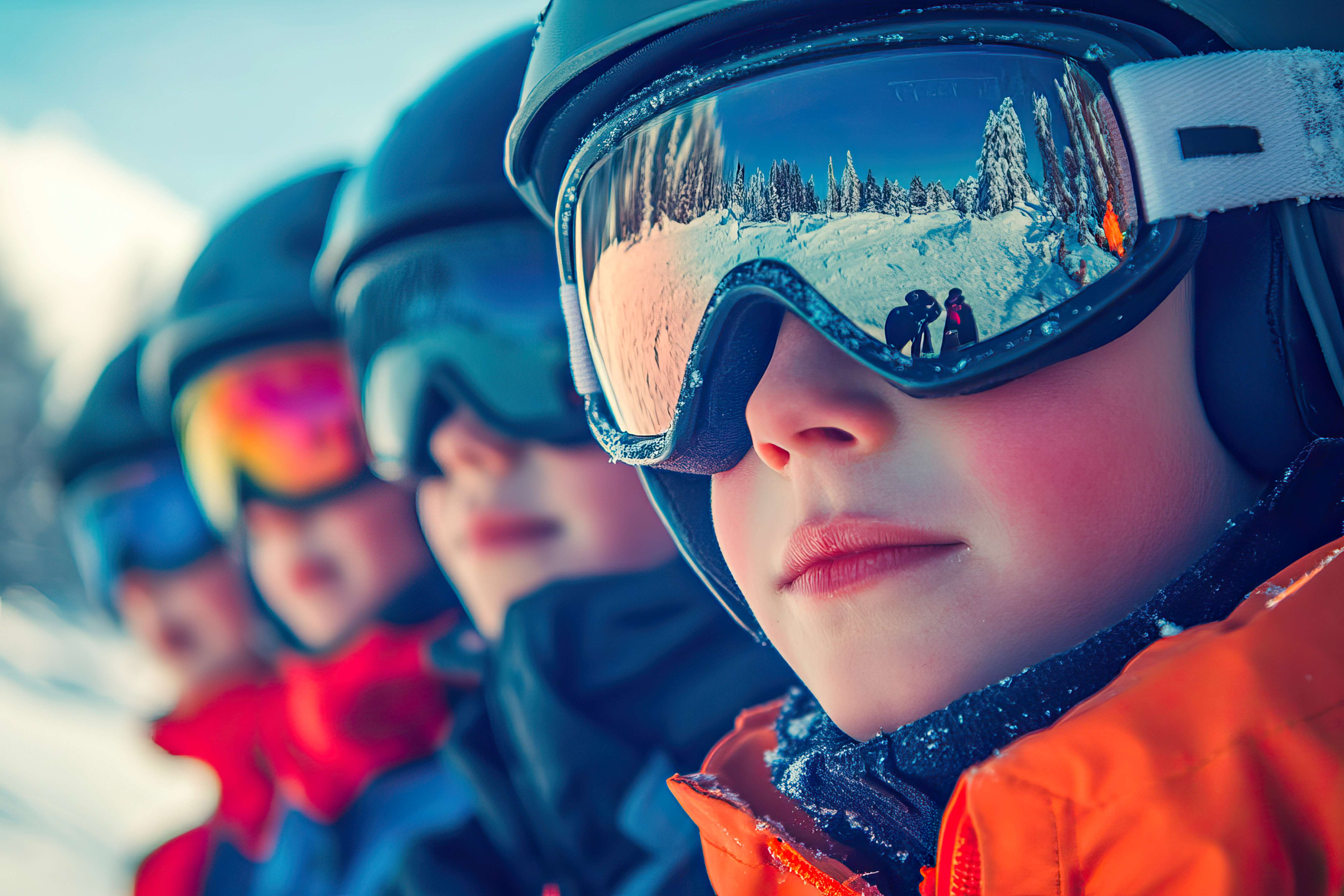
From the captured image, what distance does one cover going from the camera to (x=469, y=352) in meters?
1.50

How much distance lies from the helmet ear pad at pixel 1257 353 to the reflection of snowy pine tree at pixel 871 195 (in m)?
0.30

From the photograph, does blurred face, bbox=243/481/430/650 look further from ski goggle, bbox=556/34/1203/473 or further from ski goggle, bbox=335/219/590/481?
ski goggle, bbox=556/34/1203/473

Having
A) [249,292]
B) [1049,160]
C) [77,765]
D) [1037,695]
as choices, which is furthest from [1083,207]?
[77,765]

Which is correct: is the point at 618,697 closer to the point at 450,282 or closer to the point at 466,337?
the point at 466,337

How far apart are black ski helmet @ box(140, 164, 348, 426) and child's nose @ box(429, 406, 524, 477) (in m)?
0.66

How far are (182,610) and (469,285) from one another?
5.88 feet

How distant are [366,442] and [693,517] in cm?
100

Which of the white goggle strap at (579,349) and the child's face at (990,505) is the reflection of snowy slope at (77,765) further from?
the child's face at (990,505)

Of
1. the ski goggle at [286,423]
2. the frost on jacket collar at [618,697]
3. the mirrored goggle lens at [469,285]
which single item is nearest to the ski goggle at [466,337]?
the mirrored goggle lens at [469,285]

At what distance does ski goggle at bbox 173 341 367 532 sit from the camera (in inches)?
79.1

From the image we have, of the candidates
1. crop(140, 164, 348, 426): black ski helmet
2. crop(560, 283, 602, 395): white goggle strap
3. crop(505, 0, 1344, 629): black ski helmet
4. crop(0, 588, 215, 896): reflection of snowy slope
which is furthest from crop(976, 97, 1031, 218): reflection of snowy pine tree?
crop(0, 588, 215, 896): reflection of snowy slope

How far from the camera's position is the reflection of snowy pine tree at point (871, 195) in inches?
30.1

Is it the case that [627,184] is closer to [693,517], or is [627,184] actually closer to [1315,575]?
[693,517]

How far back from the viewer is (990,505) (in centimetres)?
72
